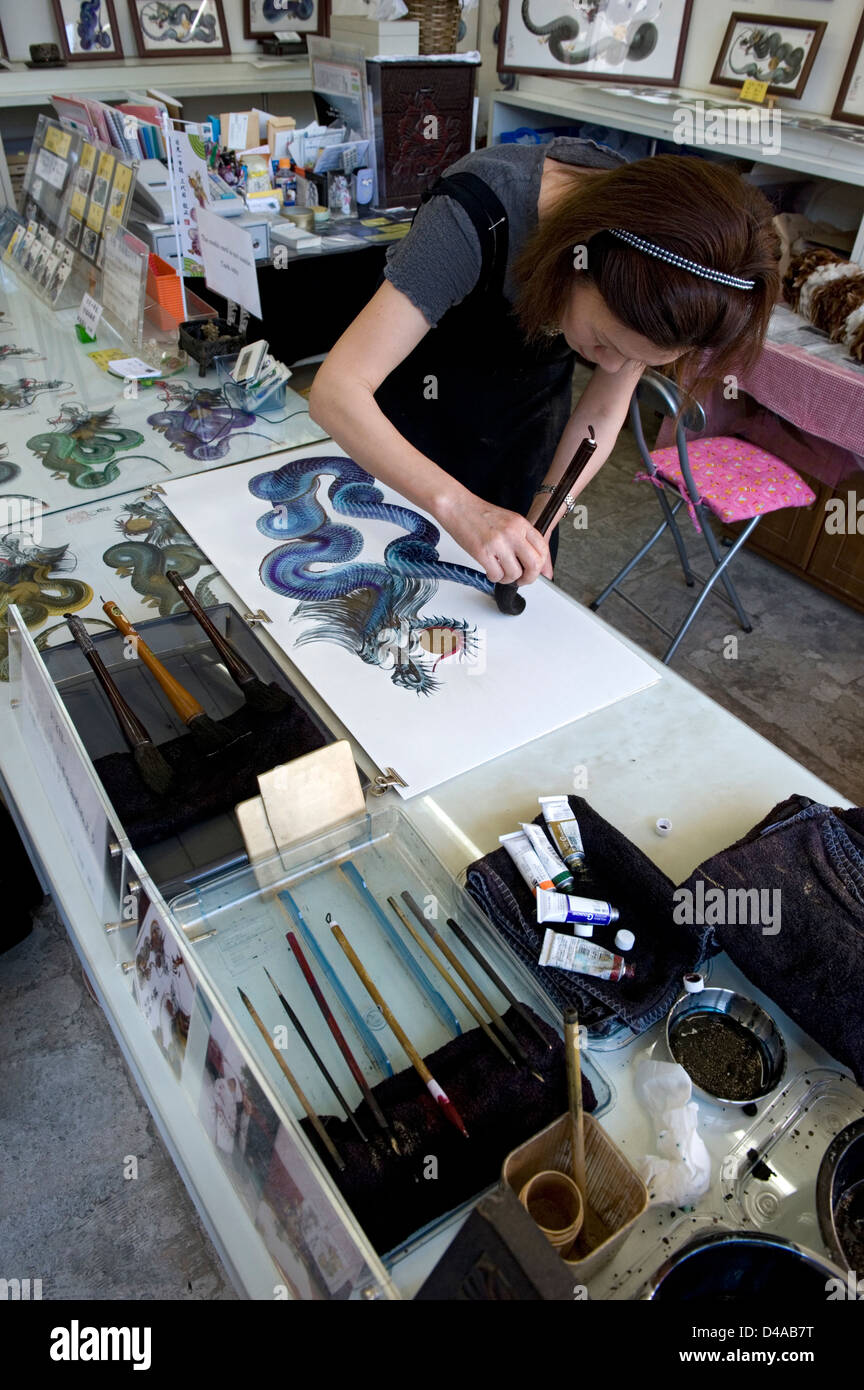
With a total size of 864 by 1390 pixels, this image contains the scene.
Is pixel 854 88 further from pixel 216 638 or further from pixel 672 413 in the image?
pixel 216 638

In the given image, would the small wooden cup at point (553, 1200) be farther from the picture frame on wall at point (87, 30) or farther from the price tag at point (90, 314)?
the picture frame on wall at point (87, 30)

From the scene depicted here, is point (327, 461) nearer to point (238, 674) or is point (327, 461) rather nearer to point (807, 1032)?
point (238, 674)

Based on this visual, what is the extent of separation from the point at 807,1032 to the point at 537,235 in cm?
103

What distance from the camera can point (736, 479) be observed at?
2.49 m

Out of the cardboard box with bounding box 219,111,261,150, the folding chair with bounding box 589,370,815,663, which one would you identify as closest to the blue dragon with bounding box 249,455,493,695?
the folding chair with bounding box 589,370,815,663

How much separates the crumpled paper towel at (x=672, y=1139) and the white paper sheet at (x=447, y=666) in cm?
42

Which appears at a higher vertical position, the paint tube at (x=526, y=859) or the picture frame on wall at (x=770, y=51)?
the picture frame on wall at (x=770, y=51)

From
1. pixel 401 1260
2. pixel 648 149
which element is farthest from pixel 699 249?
pixel 648 149

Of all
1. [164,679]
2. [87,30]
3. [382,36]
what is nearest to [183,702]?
[164,679]

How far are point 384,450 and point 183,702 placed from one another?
0.46m

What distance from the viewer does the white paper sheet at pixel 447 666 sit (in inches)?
46.6

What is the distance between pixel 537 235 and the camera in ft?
3.82

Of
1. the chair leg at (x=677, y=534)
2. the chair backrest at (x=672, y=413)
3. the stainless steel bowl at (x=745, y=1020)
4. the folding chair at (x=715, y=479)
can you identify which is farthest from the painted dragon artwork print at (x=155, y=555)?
the chair leg at (x=677, y=534)

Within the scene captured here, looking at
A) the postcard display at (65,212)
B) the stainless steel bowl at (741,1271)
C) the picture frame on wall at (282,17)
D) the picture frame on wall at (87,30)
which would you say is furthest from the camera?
the picture frame on wall at (282,17)
